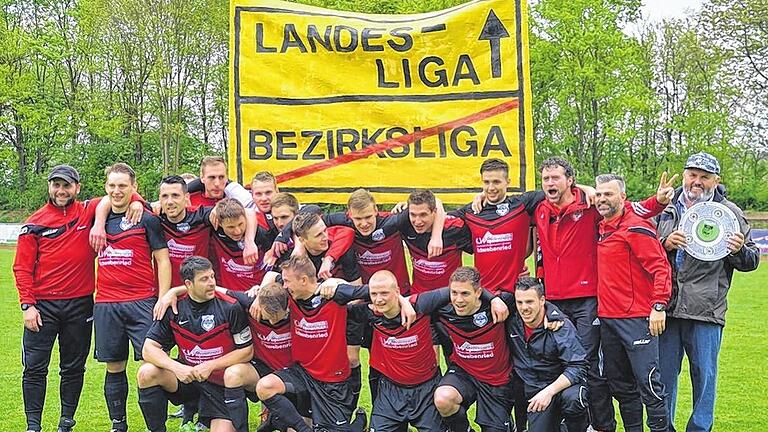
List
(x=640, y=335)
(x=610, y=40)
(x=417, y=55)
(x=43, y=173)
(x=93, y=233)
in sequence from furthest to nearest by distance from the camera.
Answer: (x=43, y=173), (x=610, y=40), (x=417, y=55), (x=93, y=233), (x=640, y=335)

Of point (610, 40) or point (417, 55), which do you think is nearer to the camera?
point (417, 55)

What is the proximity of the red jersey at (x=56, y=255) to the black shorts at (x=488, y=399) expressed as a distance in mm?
3074

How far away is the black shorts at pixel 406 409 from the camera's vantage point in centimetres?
583

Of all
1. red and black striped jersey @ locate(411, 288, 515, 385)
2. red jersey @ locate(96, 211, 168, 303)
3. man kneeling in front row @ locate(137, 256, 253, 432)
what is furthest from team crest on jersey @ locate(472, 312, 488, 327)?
red jersey @ locate(96, 211, 168, 303)

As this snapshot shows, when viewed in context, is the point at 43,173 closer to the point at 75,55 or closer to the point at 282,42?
the point at 75,55

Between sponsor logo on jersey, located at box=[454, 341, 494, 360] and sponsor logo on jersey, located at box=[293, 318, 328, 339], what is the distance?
1.01 meters

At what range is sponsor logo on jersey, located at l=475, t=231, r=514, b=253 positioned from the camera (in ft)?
20.3

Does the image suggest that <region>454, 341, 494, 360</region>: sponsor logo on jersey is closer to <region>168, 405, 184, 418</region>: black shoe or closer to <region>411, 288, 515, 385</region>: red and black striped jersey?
<region>411, 288, 515, 385</region>: red and black striped jersey

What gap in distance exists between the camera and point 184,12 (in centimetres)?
3481

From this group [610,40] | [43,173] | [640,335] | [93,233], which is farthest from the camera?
[43,173]

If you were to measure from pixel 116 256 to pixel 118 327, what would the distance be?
1.84 ft

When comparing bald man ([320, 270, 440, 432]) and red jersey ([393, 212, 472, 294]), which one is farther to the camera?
red jersey ([393, 212, 472, 294])

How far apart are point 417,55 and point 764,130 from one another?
32503 mm

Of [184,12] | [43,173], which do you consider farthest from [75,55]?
[184,12]
